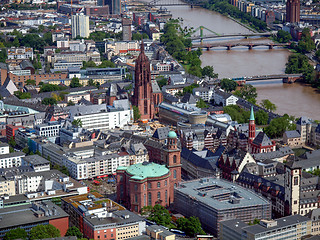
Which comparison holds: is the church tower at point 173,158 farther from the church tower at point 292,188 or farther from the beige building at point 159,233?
the beige building at point 159,233

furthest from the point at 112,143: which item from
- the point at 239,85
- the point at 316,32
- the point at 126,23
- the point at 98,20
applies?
the point at 98,20

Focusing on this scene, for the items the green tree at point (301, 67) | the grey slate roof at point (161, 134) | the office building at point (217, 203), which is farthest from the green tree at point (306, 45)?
the office building at point (217, 203)

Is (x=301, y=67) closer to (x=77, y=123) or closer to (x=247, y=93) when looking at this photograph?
(x=247, y=93)

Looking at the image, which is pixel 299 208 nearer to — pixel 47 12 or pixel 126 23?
pixel 126 23

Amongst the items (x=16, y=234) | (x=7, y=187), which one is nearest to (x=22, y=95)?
(x=7, y=187)

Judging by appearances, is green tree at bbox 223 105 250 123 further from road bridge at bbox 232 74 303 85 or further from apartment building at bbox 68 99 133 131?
road bridge at bbox 232 74 303 85

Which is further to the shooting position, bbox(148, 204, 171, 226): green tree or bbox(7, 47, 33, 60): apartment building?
bbox(7, 47, 33, 60): apartment building

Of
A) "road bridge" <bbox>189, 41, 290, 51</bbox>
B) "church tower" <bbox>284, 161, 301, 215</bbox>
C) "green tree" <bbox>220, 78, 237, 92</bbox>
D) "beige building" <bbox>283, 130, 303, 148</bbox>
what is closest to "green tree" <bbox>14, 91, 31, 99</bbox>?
"green tree" <bbox>220, 78, 237, 92</bbox>
